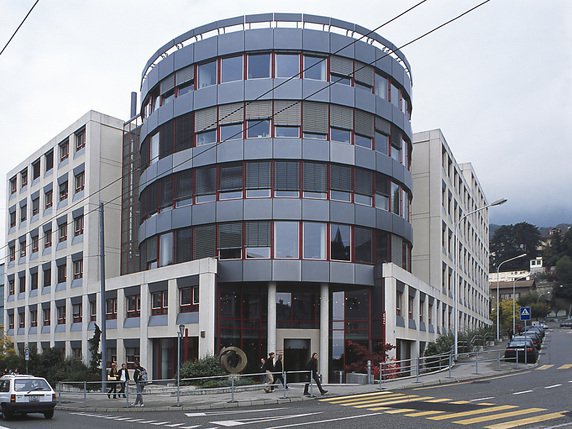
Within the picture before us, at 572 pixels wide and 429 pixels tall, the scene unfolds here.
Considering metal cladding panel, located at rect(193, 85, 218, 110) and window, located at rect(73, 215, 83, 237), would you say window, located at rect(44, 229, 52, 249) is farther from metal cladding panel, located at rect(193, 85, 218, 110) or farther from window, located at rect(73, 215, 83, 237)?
metal cladding panel, located at rect(193, 85, 218, 110)

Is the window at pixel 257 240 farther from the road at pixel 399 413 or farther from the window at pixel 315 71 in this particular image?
the road at pixel 399 413

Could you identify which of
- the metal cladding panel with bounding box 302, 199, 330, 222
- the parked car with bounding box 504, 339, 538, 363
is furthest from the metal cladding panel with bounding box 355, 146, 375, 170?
the parked car with bounding box 504, 339, 538, 363

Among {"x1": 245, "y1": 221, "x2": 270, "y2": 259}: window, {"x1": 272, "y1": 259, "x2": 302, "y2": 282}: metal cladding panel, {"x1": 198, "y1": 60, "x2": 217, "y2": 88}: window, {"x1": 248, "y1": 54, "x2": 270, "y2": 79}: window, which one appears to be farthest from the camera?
{"x1": 198, "y1": 60, "x2": 217, "y2": 88}: window

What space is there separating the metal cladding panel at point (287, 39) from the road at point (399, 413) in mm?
18968

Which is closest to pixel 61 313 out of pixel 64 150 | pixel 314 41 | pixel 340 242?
pixel 64 150

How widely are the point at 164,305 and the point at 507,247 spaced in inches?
6083

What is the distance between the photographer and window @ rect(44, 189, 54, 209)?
60.2m

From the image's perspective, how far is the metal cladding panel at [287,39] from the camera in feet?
130

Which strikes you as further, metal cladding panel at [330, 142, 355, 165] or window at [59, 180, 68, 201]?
window at [59, 180, 68, 201]

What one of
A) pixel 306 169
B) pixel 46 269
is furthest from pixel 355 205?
pixel 46 269

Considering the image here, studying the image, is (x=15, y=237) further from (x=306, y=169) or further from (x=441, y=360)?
(x=441, y=360)

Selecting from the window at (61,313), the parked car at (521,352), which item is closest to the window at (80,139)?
the window at (61,313)

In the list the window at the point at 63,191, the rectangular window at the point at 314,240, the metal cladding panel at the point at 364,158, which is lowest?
the rectangular window at the point at 314,240

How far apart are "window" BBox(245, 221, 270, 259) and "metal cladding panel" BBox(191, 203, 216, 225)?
2003 millimetres
